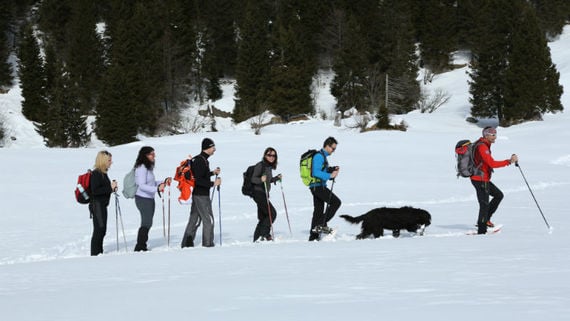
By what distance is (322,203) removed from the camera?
9281 millimetres

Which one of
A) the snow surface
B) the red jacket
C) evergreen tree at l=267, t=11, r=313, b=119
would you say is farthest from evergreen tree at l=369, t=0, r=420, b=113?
the red jacket

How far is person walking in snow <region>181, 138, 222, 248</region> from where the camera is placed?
29.0 ft

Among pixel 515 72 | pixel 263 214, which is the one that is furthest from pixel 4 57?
pixel 263 214

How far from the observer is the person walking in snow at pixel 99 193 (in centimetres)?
862

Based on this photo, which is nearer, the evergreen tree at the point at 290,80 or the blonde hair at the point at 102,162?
the blonde hair at the point at 102,162

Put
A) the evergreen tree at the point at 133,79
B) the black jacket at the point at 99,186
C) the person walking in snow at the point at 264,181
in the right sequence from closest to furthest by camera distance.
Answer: the black jacket at the point at 99,186 < the person walking in snow at the point at 264,181 < the evergreen tree at the point at 133,79

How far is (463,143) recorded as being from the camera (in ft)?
29.3

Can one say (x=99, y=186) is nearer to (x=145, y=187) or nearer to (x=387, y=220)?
(x=145, y=187)

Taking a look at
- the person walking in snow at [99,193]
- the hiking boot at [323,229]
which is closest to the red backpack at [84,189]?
the person walking in snow at [99,193]

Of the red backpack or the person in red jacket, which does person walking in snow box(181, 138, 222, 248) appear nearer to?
the red backpack

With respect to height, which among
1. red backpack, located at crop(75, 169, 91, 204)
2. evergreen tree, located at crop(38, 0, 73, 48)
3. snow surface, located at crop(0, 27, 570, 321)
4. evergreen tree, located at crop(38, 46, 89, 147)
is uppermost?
evergreen tree, located at crop(38, 0, 73, 48)

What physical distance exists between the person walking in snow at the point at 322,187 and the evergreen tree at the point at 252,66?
139 ft

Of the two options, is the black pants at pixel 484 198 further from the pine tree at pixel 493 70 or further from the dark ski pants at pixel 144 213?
the pine tree at pixel 493 70

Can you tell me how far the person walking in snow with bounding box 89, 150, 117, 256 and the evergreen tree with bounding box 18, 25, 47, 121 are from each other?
42346 millimetres
